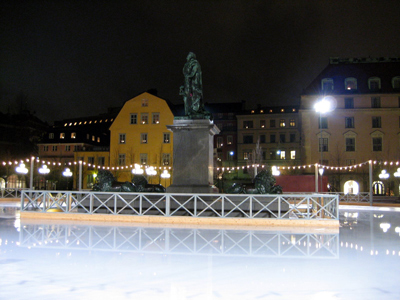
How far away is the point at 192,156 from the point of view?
15930 millimetres

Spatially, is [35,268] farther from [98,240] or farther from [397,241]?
[397,241]

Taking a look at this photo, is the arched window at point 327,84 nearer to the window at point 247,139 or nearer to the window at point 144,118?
the window at point 247,139

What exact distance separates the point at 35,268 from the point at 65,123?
3436 inches

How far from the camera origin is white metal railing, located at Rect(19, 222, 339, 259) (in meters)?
8.92

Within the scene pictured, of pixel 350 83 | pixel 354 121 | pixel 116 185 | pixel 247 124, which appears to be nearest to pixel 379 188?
pixel 354 121

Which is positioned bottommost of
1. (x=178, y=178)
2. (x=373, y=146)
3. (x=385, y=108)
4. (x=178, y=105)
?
(x=178, y=178)

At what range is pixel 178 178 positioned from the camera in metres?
15.9

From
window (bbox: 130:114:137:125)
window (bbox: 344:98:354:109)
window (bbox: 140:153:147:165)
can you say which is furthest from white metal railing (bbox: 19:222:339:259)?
window (bbox: 344:98:354:109)

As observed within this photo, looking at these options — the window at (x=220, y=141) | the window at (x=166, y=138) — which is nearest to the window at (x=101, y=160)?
the window at (x=166, y=138)

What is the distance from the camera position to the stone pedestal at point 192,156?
15789 millimetres

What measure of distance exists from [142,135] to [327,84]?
2450cm

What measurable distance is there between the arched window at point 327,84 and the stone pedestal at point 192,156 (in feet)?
127

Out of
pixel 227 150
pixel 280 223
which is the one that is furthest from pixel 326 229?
pixel 227 150

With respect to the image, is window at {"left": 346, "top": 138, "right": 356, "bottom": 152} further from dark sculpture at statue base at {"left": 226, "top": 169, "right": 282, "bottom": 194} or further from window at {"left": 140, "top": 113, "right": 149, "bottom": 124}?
dark sculpture at statue base at {"left": 226, "top": 169, "right": 282, "bottom": 194}
